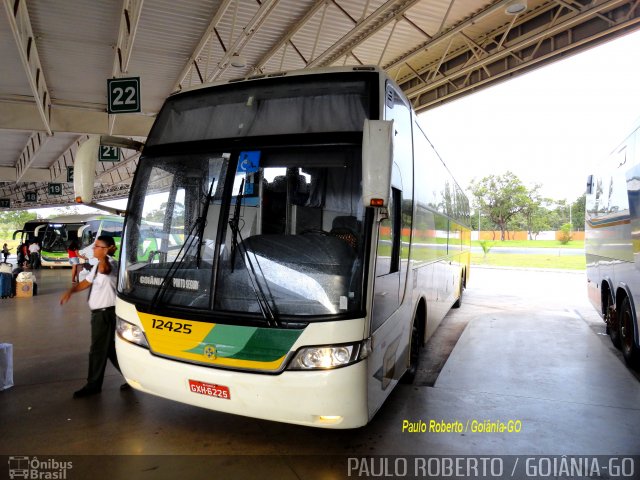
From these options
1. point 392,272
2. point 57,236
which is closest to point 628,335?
point 392,272

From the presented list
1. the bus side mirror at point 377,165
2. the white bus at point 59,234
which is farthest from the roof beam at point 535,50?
the white bus at point 59,234

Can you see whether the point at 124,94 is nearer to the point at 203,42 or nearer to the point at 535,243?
the point at 203,42

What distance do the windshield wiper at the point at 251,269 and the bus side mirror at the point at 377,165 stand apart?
975 mm

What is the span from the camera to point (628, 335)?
6172 mm

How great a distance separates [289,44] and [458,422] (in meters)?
9.22

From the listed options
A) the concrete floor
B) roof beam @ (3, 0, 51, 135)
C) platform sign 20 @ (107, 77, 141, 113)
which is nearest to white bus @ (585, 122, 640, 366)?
the concrete floor

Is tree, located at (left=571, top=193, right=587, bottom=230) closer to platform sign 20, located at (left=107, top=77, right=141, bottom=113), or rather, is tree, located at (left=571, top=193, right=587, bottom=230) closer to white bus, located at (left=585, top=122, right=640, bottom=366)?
white bus, located at (left=585, top=122, right=640, bottom=366)

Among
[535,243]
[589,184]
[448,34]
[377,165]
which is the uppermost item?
[448,34]

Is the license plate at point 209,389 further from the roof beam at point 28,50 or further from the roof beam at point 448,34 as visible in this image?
the roof beam at point 448,34

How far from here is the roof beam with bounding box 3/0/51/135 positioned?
758 centimetres

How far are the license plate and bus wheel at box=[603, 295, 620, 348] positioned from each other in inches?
238

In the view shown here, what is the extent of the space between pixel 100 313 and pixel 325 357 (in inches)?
113

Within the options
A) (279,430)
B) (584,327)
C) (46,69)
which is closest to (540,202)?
(584,327)

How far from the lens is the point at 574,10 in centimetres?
841
